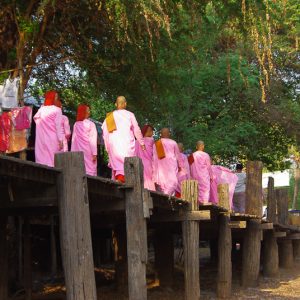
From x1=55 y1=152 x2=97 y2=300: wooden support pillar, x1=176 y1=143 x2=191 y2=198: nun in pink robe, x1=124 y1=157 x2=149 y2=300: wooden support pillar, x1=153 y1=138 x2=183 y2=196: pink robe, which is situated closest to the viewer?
x1=55 y1=152 x2=97 y2=300: wooden support pillar

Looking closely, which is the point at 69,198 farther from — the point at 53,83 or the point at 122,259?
the point at 53,83

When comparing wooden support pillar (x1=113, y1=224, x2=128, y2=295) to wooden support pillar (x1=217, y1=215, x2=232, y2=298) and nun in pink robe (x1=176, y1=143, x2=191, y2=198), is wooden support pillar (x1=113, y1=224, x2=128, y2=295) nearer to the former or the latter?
nun in pink robe (x1=176, y1=143, x2=191, y2=198)

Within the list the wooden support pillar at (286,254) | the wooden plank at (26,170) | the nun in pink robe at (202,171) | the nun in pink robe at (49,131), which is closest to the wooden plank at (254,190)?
the nun in pink robe at (202,171)

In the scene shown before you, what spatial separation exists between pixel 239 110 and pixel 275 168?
15.5ft

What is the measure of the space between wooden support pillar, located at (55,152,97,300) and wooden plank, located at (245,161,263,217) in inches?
283

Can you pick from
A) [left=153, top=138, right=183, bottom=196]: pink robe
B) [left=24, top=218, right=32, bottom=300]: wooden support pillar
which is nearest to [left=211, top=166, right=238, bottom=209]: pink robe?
[left=153, top=138, right=183, bottom=196]: pink robe

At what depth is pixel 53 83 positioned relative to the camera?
14141 mm

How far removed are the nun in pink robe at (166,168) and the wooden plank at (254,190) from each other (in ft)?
8.58

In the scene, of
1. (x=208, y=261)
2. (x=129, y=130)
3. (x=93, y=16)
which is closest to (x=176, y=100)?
(x=93, y=16)

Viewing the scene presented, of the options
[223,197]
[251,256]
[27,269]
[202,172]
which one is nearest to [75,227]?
[27,269]

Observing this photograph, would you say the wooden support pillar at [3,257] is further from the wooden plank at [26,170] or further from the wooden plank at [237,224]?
the wooden plank at [237,224]

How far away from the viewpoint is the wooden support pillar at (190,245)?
30.8 ft

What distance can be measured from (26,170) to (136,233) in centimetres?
169

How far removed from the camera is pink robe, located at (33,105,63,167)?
881cm
